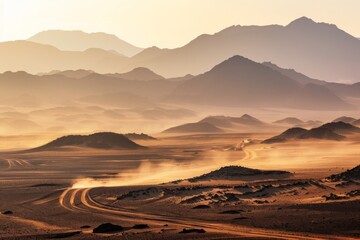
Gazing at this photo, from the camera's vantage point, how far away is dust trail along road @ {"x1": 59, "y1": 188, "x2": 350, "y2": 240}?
30.0 metres

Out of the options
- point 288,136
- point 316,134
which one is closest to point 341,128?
point 316,134

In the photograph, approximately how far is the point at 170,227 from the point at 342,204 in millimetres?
9111

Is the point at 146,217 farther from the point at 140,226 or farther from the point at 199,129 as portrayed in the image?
the point at 199,129

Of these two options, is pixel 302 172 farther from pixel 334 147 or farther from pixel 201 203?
pixel 334 147

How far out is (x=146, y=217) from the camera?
124 ft

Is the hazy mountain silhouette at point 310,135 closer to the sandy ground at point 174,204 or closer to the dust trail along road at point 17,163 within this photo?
the sandy ground at point 174,204

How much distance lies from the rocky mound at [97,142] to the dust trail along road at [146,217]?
65134mm

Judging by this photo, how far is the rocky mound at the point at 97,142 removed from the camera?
118 metres

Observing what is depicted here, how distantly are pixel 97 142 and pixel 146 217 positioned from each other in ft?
274

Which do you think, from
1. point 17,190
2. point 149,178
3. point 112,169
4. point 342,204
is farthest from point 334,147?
point 342,204

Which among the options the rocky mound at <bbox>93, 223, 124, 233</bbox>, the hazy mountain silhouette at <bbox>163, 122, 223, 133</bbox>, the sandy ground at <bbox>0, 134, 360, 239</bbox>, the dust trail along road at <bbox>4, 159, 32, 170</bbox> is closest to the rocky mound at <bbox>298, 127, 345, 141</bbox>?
the sandy ground at <bbox>0, 134, 360, 239</bbox>

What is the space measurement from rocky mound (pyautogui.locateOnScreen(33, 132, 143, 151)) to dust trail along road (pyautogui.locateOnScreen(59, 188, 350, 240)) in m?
65.1

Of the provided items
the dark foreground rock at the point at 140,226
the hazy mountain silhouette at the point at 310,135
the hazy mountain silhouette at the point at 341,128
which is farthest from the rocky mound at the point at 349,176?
the hazy mountain silhouette at the point at 341,128

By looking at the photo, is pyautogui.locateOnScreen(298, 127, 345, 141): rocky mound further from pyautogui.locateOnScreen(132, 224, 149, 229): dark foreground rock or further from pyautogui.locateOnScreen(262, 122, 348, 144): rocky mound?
pyautogui.locateOnScreen(132, 224, 149, 229): dark foreground rock
